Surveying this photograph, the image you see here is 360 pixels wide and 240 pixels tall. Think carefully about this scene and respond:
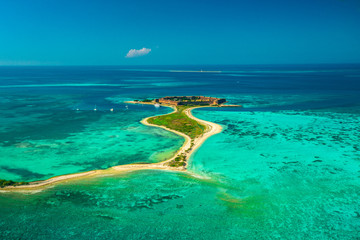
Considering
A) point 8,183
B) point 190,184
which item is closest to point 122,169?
point 190,184

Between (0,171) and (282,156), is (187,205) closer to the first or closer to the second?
(282,156)

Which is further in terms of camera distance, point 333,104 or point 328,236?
point 333,104

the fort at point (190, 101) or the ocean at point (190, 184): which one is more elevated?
the fort at point (190, 101)

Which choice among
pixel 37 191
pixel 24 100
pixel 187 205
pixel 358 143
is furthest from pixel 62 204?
pixel 24 100

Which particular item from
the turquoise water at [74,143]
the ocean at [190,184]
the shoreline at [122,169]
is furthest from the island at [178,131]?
the turquoise water at [74,143]

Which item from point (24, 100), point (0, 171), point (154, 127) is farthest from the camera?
point (24, 100)

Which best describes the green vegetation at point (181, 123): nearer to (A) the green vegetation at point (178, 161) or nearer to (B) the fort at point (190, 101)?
(A) the green vegetation at point (178, 161)

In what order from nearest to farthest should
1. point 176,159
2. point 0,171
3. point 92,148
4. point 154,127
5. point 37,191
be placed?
point 37,191 < point 0,171 < point 176,159 < point 92,148 < point 154,127

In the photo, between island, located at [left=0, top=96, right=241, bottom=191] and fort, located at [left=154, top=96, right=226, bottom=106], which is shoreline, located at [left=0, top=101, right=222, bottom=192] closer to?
island, located at [left=0, top=96, right=241, bottom=191]
